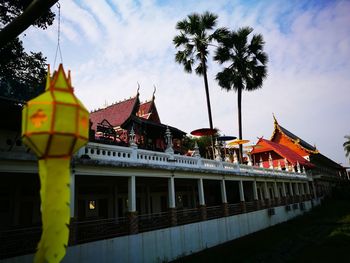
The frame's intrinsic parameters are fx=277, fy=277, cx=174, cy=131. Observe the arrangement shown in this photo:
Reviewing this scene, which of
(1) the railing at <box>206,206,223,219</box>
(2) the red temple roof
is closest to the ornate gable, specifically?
(2) the red temple roof

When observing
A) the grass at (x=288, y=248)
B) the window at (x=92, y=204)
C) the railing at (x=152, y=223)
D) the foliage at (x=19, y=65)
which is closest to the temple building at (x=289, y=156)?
the grass at (x=288, y=248)

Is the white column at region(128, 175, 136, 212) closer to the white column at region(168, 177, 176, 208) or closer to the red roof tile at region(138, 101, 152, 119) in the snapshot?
the white column at region(168, 177, 176, 208)

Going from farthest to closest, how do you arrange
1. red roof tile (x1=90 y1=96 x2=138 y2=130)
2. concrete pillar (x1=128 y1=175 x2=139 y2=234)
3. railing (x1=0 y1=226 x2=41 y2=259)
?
red roof tile (x1=90 y1=96 x2=138 y2=130) → concrete pillar (x1=128 y1=175 x2=139 y2=234) → railing (x1=0 y1=226 x2=41 y2=259)

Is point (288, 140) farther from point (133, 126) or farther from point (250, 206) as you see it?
point (133, 126)

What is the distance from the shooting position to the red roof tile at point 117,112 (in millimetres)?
23922

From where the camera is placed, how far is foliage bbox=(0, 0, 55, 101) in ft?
A: 27.3

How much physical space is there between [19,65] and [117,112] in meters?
13.9

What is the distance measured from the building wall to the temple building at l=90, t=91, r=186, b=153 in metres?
5.91

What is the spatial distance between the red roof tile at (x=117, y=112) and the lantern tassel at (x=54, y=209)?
21.7 metres

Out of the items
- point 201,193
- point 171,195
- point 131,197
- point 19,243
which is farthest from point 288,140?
point 19,243

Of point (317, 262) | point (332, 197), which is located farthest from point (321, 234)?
point (332, 197)

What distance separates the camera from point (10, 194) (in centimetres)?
1200

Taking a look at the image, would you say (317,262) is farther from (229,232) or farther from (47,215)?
(47,215)

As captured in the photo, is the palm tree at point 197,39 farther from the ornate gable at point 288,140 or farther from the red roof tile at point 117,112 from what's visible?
the ornate gable at point 288,140
